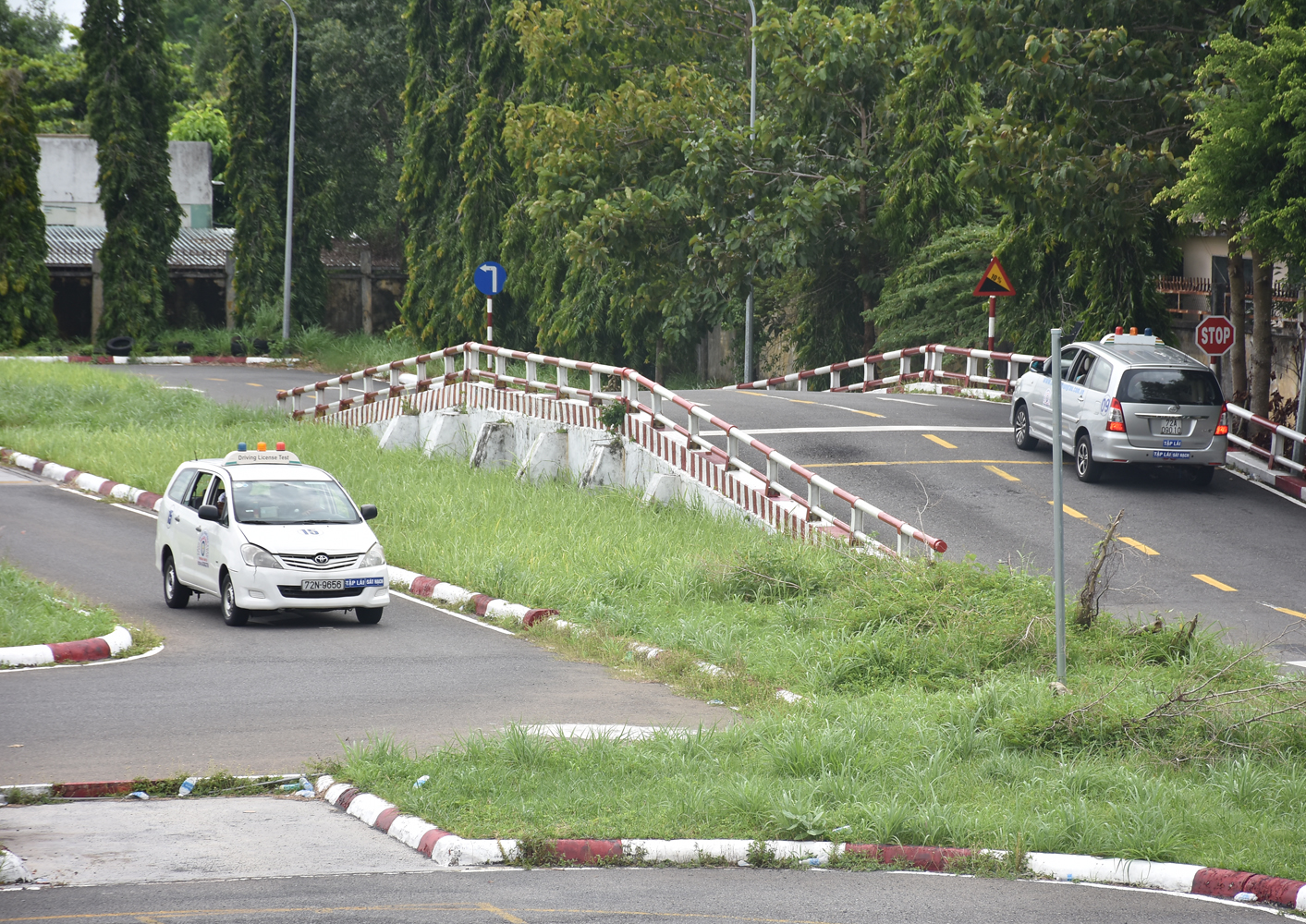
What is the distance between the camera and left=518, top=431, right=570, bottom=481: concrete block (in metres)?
24.3

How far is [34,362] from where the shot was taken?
42875 millimetres

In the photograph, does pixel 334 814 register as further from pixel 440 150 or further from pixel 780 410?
pixel 440 150

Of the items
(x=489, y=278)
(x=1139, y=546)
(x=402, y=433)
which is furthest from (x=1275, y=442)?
(x=489, y=278)

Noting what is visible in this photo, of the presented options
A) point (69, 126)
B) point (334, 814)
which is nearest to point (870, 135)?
point (334, 814)

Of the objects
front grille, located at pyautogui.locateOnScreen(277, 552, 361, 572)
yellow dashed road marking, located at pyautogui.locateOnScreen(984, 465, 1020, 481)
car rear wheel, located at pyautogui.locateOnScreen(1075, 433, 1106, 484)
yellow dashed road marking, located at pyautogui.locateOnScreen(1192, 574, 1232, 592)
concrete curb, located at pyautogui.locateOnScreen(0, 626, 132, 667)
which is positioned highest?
car rear wheel, located at pyautogui.locateOnScreen(1075, 433, 1106, 484)

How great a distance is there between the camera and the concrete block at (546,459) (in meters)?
24.3

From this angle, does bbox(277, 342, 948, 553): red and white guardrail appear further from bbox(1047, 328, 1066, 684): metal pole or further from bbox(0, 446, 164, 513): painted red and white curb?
bbox(0, 446, 164, 513): painted red and white curb

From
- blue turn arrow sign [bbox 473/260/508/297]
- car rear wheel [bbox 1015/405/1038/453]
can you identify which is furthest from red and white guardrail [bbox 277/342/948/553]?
car rear wheel [bbox 1015/405/1038/453]

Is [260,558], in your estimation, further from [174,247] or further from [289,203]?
[174,247]

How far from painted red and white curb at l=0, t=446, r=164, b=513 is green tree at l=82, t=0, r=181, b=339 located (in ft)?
81.0

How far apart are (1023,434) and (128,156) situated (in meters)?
39.4

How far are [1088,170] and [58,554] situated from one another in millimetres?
16771

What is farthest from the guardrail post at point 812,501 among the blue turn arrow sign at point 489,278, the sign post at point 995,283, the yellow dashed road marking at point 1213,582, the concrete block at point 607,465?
the blue turn arrow sign at point 489,278

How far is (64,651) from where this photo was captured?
13773 mm
